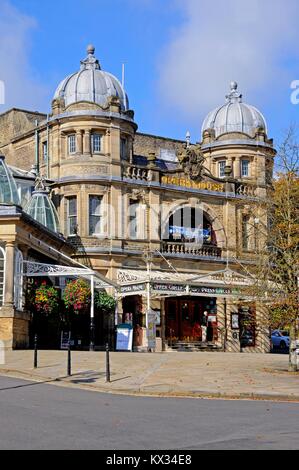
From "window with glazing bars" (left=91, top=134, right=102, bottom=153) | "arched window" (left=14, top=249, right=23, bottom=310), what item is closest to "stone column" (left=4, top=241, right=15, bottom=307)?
"arched window" (left=14, top=249, right=23, bottom=310)

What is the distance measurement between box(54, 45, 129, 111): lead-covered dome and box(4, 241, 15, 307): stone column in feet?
51.0

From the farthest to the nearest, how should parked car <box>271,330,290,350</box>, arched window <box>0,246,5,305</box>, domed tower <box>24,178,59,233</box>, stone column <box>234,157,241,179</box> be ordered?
parked car <box>271,330,290,350</box> → stone column <box>234,157,241,179</box> → domed tower <box>24,178,59,233</box> → arched window <box>0,246,5,305</box>

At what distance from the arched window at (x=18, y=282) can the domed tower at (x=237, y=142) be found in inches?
Answer: 848

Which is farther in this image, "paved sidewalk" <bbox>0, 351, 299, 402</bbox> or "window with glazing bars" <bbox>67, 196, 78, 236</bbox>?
"window with glazing bars" <bbox>67, 196, 78, 236</bbox>

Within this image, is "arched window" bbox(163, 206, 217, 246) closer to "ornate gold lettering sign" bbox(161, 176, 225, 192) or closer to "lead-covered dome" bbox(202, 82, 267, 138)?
"ornate gold lettering sign" bbox(161, 176, 225, 192)

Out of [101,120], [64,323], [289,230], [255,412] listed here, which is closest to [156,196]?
[101,120]

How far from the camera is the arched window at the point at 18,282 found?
2830 cm

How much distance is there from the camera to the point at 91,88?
41.9 meters

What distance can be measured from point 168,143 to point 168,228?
13.2 meters

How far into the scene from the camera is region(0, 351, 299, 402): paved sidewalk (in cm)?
1636

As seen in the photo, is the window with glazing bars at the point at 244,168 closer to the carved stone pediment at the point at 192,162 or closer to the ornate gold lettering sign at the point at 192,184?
the ornate gold lettering sign at the point at 192,184

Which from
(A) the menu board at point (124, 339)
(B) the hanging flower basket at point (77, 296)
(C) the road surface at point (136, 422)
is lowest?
(C) the road surface at point (136, 422)

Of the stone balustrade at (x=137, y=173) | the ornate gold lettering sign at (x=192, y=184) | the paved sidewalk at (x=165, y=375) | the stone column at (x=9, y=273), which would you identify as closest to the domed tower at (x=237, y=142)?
the ornate gold lettering sign at (x=192, y=184)

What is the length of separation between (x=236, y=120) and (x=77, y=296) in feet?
67.0
